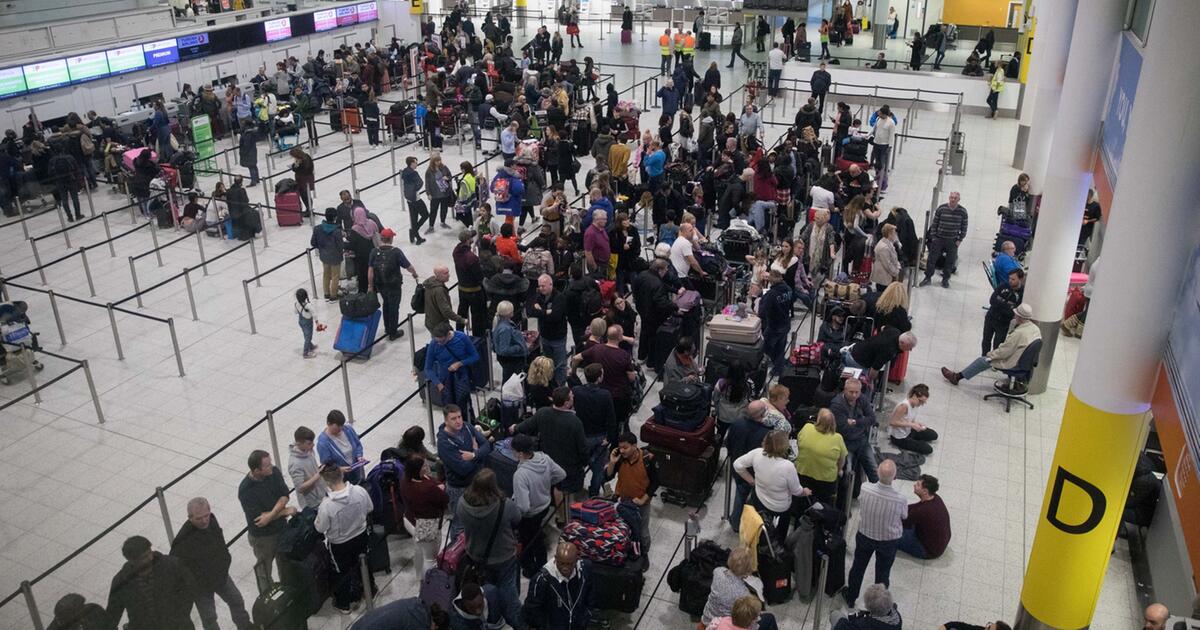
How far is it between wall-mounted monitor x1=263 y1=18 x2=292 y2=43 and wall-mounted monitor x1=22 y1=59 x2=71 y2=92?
7.42m

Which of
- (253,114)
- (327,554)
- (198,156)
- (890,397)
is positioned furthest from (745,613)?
(253,114)

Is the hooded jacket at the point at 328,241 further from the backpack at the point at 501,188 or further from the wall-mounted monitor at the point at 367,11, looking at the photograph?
the wall-mounted monitor at the point at 367,11

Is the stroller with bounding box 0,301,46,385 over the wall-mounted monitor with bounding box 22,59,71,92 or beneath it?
beneath

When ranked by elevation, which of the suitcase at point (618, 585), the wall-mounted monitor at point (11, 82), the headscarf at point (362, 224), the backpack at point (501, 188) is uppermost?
the wall-mounted monitor at point (11, 82)

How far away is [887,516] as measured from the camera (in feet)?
25.4

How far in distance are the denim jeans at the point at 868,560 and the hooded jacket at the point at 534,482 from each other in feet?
8.62

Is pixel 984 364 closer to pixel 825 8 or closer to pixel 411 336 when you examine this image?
pixel 411 336

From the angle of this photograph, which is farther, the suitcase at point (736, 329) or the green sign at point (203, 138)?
the green sign at point (203, 138)

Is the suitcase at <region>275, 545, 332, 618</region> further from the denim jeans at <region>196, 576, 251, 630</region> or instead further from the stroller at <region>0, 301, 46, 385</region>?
the stroller at <region>0, 301, 46, 385</region>

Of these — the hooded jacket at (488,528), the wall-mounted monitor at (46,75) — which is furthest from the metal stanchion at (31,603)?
the wall-mounted monitor at (46,75)

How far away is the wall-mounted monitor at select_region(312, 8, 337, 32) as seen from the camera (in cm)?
3162

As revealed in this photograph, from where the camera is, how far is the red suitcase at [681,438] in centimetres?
921

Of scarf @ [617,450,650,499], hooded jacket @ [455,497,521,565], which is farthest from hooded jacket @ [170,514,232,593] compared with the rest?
scarf @ [617,450,650,499]

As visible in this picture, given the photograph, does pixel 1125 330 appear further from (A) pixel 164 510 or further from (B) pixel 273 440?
(A) pixel 164 510
